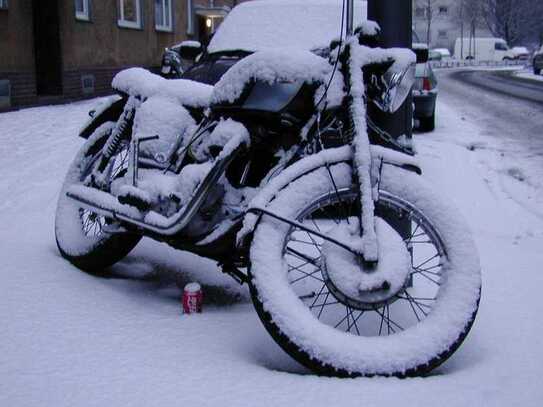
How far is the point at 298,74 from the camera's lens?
9.18ft

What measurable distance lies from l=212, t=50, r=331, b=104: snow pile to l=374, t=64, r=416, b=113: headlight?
23cm

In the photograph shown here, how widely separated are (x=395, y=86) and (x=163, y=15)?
2084cm

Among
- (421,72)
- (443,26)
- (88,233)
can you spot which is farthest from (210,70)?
(443,26)

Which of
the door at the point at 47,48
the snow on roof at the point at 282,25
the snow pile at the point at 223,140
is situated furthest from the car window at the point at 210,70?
the door at the point at 47,48

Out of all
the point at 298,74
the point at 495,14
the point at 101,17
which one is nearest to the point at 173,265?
the point at 298,74

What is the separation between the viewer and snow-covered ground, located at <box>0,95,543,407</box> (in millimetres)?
2336

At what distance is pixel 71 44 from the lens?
15.7m

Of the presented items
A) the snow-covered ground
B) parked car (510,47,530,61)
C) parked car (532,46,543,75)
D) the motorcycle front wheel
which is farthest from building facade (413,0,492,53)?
the motorcycle front wheel

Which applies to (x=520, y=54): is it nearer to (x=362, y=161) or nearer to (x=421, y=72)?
(x=421, y=72)

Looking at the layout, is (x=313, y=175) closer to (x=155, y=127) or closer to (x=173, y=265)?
(x=155, y=127)

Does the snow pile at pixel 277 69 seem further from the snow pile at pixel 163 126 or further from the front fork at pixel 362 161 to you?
the snow pile at pixel 163 126

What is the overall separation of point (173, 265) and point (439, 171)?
387 centimetres

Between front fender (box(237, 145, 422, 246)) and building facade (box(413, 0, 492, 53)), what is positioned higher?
building facade (box(413, 0, 492, 53))

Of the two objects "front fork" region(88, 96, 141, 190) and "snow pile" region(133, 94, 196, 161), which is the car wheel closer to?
"front fork" region(88, 96, 141, 190)
